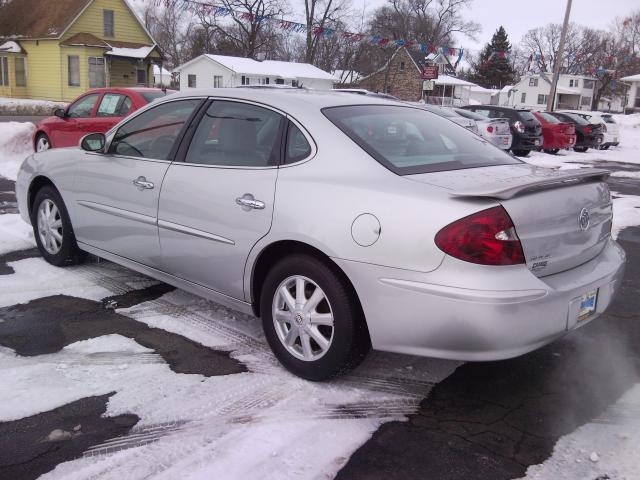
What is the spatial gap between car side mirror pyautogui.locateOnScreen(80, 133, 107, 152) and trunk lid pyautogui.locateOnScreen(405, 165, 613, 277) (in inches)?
105

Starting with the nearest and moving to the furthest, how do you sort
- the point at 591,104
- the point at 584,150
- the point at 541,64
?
the point at 584,150 → the point at 591,104 → the point at 541,64

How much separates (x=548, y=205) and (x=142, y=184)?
260cm

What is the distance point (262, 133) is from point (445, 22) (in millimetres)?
76518

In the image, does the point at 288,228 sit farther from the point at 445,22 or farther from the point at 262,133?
the point at 445,22

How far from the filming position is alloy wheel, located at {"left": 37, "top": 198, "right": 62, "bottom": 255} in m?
5.24

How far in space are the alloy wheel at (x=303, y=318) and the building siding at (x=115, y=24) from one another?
34.6 m

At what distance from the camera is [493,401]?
10.8 ft

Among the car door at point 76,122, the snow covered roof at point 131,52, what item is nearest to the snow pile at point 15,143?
the car door at point 76,122

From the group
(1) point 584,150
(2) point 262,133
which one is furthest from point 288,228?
(1) point 584,150

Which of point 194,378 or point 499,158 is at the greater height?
point 499,158

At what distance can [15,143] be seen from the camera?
12.7 meters

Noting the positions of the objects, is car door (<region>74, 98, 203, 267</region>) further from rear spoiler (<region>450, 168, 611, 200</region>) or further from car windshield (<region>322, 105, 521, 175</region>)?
rear spoiler (<region>450, 168, 611, 200</region>)

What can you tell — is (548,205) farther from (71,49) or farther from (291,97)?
(71,49)

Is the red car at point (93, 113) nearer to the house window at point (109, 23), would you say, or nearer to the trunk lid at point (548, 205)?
the trunk lid at point (548, 205)
